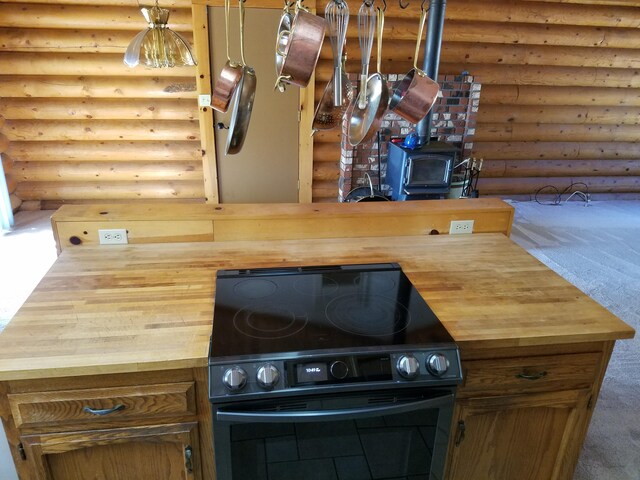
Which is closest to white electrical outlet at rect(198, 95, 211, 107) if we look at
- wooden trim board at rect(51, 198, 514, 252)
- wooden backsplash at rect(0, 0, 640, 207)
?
wooden backsplash at rect(0, 0, 640, 207)

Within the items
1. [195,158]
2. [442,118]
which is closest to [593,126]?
[442,118]

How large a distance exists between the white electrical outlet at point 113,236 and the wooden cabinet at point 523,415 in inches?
53.8

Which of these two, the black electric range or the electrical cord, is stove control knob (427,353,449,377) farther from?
the electrical cord

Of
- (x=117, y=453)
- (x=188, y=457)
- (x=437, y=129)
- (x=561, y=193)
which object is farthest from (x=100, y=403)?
(x=561, y=193)

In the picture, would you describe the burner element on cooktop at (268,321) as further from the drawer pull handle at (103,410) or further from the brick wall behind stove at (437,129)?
the brick wall behind stove at (437,129)

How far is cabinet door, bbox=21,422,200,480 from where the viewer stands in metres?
1.25

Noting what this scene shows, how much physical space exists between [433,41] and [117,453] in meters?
3.85

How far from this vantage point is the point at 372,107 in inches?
55.9

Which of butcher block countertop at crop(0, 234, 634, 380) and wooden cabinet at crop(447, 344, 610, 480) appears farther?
wooden cabinet at crop(447, 344, 610, 480)

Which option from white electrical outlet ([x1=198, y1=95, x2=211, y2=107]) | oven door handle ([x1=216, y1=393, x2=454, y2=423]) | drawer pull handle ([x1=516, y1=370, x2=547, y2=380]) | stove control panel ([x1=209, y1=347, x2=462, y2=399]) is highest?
white electrical outlet ([x1=198, y1=95, x2=211, y2=107])

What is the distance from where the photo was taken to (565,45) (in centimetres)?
488

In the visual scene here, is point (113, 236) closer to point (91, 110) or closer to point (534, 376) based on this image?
point (534, 376)

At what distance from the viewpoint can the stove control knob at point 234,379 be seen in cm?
115

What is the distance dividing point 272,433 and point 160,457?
14.7 inches
